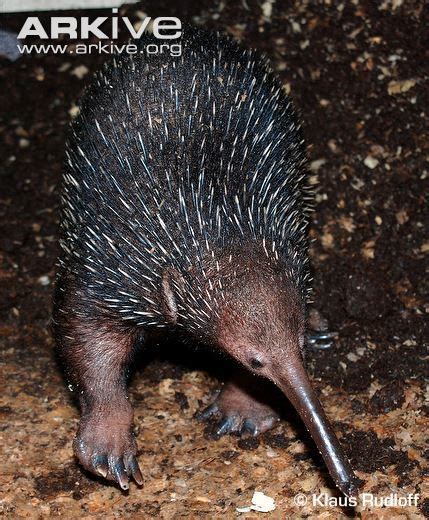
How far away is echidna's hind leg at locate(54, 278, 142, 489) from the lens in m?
5.08

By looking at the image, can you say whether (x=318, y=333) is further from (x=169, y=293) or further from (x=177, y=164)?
(x=177, y=164)

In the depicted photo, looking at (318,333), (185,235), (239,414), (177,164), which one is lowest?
(239,414)

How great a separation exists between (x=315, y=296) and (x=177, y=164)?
2006 mm

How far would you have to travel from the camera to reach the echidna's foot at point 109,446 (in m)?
5.09

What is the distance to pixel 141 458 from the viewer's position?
17.4 feet

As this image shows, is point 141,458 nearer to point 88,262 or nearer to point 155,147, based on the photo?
point 88,262

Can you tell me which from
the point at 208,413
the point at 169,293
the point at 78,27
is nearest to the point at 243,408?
the point at 208,413

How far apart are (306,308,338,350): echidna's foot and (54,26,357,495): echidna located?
25.0 inches

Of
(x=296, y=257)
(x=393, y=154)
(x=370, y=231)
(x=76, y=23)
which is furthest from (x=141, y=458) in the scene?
(x=76, y=23)

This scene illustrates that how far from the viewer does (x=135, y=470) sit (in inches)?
201

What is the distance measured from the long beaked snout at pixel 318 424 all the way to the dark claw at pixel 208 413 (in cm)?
139

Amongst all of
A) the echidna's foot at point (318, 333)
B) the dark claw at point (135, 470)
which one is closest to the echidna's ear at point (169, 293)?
the dark claw at point (135, 470)

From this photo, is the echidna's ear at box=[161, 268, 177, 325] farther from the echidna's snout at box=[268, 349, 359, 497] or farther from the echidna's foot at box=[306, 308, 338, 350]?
the echidna's foot at box=[306, 308, 338, 350]

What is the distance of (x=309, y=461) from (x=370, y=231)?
2.15 meters
